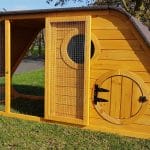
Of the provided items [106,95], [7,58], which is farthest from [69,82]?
[7,58]

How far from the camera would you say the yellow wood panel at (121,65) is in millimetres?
7164

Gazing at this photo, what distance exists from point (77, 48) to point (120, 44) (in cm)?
84

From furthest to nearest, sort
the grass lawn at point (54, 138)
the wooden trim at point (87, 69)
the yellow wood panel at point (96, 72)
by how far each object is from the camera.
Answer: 1. the yellow wood panel at point (96, 72)
2. the wooden trim at point (87, 69)
3. the grass lawn at point (54, 138)

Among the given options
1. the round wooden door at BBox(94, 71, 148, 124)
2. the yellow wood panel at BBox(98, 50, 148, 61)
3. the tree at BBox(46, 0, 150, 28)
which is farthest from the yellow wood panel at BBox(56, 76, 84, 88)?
the tree at BBox(46, 0, 150, 28)

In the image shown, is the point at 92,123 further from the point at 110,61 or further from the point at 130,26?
the point at 130,26

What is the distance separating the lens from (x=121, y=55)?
728cm

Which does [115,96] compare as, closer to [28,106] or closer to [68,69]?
[68,69]

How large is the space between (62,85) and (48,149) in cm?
171

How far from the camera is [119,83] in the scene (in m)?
7.31

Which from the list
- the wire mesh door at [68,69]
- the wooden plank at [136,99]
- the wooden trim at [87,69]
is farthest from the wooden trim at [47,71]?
the wooden plank at [136,99]

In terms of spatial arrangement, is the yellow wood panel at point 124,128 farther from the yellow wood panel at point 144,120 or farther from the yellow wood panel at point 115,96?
the yellow wood panel at point 115,96

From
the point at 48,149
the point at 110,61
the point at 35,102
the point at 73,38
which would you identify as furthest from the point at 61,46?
the point at 35,102

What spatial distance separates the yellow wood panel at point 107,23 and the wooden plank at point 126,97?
96cm

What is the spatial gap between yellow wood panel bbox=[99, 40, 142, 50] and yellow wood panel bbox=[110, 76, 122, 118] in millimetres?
564
